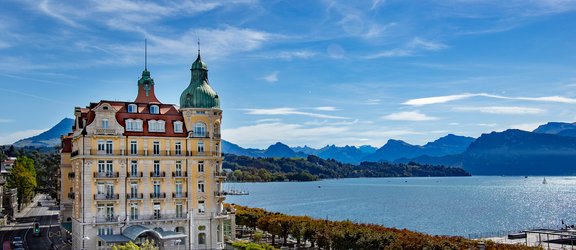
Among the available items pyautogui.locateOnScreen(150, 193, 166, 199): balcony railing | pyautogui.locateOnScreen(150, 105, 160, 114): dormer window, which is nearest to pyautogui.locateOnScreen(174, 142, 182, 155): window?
pyautogui.locateOnScreen(150, 105, 160, 114): dormer window

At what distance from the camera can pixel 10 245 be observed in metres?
84.2

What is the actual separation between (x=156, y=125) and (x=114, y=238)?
14.2 m

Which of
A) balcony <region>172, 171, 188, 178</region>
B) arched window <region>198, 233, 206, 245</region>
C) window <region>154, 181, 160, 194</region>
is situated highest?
balcony <region>172, 171, 188, 178</region>

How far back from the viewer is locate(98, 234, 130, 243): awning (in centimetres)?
6919

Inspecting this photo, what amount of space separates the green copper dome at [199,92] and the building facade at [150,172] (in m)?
0.12

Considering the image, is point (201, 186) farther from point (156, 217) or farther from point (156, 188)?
point (156, 217)

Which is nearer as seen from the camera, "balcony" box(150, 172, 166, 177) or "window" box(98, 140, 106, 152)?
"window" box(98, 140, 106, 152)

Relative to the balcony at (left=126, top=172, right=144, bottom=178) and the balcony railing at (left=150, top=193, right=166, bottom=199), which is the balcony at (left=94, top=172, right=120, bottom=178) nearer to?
the balcony at (left=126, top=172, right=144, bottom=178)

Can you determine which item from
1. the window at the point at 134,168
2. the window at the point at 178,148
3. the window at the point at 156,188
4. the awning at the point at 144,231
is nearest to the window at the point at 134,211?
the awning at the point at 144,231


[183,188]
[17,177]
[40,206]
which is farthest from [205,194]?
[40,206]

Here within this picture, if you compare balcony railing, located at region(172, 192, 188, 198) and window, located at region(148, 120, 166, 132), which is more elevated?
window, located at region(148, 120, 166, 132)

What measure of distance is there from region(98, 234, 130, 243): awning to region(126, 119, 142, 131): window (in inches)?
492

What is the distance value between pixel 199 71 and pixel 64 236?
37.3 metres

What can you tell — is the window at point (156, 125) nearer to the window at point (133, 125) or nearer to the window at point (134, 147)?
the window at point (133, 125)
